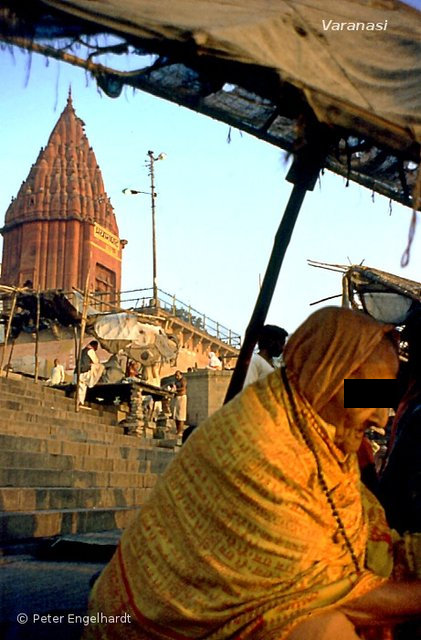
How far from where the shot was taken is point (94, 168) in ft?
138

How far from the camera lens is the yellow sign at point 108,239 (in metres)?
39.5

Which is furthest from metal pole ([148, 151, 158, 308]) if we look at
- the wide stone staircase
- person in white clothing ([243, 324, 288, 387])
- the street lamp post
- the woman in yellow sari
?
the woman in yellow sari

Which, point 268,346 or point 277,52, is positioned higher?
point 277,52

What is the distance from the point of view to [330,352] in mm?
1959

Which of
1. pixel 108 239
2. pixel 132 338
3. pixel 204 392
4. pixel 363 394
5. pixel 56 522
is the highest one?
pixel 108 239

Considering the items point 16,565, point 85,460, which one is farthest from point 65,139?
point 16,565

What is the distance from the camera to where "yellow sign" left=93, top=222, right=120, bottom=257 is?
3947 centimetres

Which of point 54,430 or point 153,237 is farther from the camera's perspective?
point 153,237

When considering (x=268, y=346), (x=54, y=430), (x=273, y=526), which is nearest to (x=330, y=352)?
(x=273, y=526)

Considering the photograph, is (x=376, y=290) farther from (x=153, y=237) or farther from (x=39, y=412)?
(x=153, y=237)

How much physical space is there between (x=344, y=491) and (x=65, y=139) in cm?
4267

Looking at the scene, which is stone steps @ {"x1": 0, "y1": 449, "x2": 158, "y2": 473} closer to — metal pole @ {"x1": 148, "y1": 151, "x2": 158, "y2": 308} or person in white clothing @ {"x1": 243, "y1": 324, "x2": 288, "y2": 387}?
person in white clothing @ {"x1": 243, "y1": 324, "x2": 288, "y2": 387}

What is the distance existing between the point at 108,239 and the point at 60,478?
35.2 meters

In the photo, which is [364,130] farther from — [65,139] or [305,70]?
[65,139]
